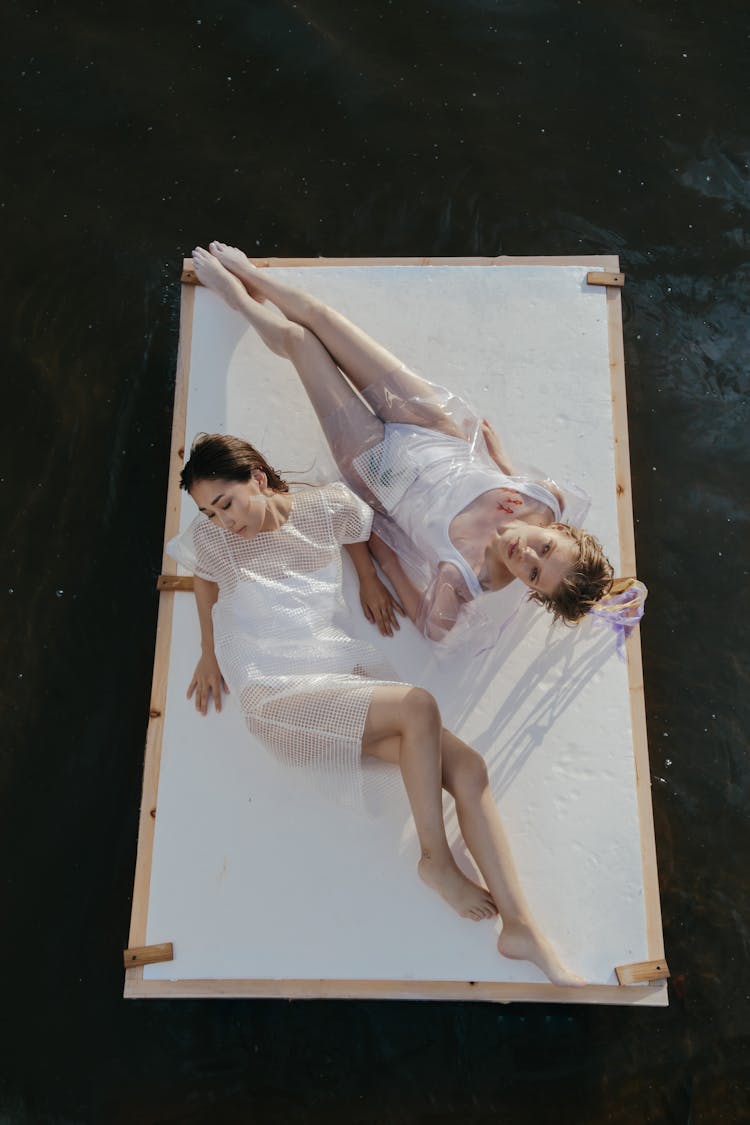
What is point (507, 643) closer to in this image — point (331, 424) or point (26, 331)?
point (331, 424)

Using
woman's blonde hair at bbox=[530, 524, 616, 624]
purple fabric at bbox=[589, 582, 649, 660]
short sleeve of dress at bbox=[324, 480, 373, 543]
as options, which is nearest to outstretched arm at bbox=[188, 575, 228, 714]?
short sleeve of dress at bbox=[324, 480, 373, 543]

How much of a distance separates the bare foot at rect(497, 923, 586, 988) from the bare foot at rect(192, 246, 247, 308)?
1.98m

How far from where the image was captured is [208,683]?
8.17 ft

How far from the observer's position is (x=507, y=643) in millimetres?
2551

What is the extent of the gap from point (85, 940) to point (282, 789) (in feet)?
2.60

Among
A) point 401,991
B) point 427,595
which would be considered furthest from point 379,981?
point 427,595

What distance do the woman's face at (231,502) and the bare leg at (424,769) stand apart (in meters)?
0.56

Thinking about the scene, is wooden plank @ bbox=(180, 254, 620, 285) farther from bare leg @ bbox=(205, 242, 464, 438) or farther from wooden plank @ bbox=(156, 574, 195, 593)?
wooden plank @ bbox=(156, 574, 195, 593)

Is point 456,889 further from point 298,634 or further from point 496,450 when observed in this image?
point 496,450

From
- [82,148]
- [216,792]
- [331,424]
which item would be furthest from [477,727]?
[82,148]

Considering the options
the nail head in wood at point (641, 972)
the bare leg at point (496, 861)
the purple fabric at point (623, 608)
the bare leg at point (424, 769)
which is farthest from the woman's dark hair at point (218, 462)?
the nail head in wood at point (641, 972)

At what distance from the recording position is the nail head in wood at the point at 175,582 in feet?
8.61

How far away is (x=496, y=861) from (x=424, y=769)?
32 centimetres

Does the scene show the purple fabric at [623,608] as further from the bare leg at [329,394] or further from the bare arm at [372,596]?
the bare leg at [329,394]
